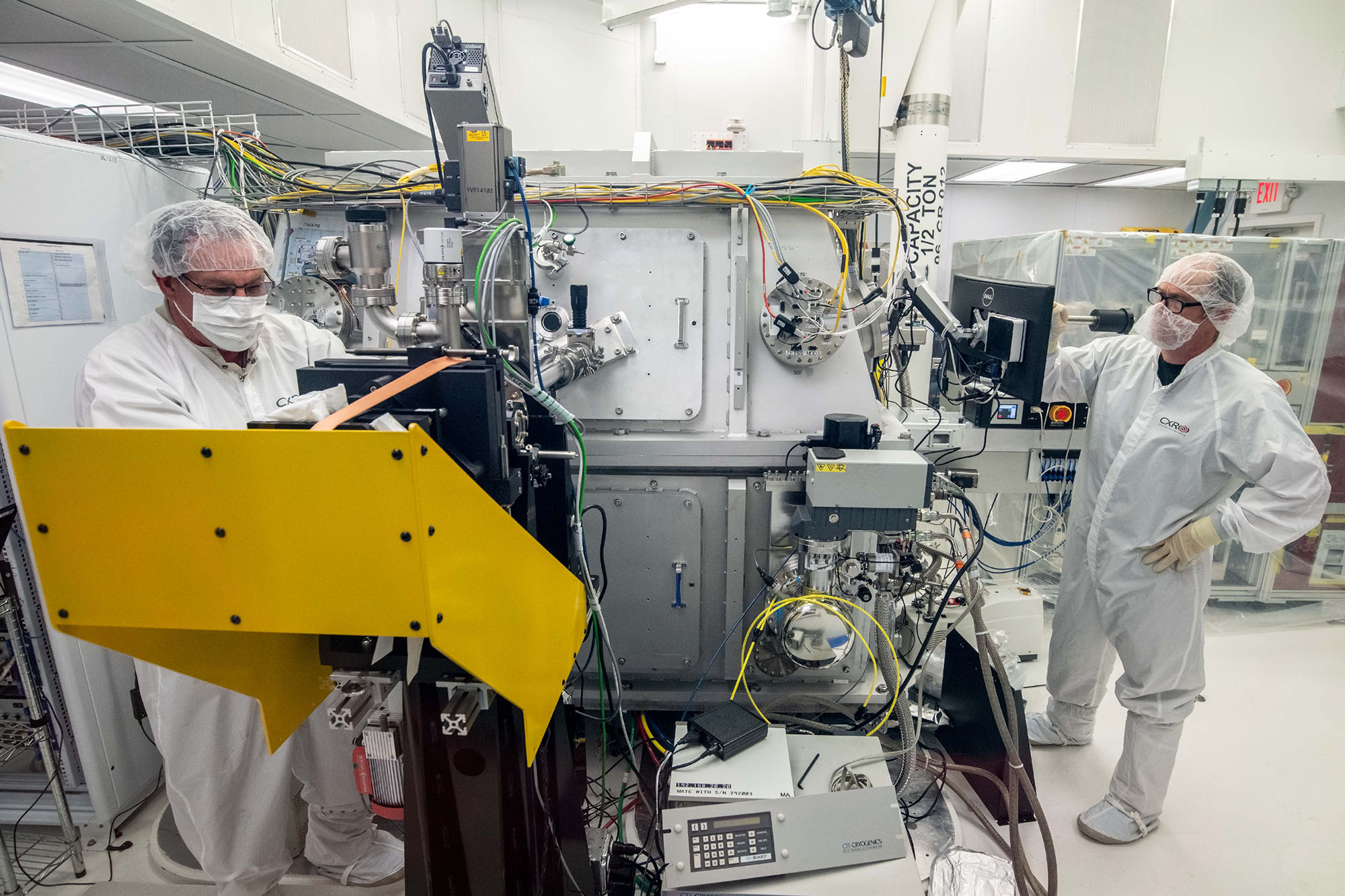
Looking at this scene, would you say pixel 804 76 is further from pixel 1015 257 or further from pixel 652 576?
pixel 652 576

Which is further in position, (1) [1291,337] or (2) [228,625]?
(1) [1291,337]

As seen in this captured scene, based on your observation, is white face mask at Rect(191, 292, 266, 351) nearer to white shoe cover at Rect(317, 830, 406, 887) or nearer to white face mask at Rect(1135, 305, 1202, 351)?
white shoe cover at Rect(317, 830, 406, 887)

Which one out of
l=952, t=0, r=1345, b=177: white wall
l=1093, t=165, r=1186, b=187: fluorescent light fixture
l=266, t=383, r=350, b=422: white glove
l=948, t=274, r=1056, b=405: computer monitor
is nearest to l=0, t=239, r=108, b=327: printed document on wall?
l=266, t=383, r=350, b=422: white glove

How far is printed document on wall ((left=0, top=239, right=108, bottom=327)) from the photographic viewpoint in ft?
5.24

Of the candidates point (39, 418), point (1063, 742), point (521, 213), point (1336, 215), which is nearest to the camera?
point (39, 418)

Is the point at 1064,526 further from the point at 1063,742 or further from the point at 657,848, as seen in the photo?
the point at 657,848

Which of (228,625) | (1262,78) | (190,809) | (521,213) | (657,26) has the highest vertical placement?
(657,26)

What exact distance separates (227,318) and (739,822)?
1.46m

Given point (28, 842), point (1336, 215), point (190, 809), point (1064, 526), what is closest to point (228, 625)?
point (190, 809)

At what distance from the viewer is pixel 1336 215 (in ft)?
11.7

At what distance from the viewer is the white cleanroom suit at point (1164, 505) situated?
172cm

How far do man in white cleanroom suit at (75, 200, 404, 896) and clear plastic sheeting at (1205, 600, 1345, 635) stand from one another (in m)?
3.54

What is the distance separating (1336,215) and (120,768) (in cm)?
566

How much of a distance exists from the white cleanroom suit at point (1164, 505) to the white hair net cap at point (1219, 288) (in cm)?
9
